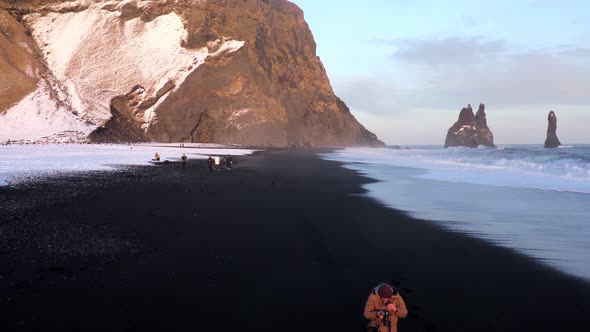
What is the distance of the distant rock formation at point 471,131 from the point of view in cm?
18712

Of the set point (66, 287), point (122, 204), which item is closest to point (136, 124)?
point (122, 204)


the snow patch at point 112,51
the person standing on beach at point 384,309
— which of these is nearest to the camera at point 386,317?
the person standing on beach at point 384,309

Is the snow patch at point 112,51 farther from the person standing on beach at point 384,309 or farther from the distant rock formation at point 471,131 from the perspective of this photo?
the distant rock formation at point 471,131

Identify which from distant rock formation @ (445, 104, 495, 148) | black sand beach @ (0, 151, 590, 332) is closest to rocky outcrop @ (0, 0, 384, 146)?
black sand beach @ (0, 151, 590, 332)

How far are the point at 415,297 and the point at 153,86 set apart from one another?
102 meters

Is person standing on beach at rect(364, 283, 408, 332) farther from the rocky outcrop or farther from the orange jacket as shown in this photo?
the rocky outcrop

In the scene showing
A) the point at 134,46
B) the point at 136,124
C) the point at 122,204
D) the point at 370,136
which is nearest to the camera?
the point at 122,204

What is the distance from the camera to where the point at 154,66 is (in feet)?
334

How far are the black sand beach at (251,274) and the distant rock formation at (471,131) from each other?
191687 mm

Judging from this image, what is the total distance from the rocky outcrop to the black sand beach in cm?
8016

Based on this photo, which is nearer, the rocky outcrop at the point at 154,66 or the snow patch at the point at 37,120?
the snow patch at the point at 37,120

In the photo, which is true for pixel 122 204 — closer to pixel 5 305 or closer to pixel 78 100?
pixel 5 305

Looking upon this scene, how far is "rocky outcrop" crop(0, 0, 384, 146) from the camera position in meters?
93.1

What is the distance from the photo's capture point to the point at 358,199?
1650cm
